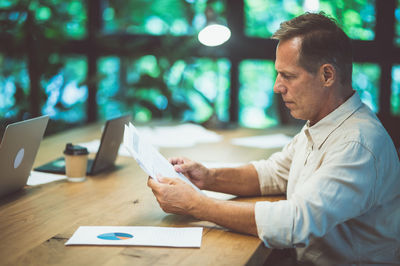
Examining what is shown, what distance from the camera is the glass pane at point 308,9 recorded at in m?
4.01

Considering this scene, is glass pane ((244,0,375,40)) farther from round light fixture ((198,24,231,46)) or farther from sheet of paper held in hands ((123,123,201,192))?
sheet of paper held in hands ((123,123,201,192))

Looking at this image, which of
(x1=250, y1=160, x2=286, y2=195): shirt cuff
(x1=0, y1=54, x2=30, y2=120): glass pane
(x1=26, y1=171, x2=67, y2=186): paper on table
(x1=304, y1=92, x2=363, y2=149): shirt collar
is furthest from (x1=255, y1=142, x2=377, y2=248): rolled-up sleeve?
(x1=0, y1=54, x2=30, y2=120): glass pane

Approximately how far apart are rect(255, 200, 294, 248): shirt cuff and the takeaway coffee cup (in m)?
0.82

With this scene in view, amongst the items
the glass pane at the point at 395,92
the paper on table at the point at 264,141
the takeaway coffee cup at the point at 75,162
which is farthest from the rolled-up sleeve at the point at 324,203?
the glass pane at the point at 395,92

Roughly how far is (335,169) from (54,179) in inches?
44.5

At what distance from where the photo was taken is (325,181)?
1259mm

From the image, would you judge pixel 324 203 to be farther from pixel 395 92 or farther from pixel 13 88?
pixel 13 88

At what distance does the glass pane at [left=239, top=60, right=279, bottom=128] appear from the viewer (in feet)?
13.9

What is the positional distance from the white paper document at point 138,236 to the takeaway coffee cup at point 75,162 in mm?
504

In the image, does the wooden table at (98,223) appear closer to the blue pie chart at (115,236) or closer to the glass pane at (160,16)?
the blue pie chart at (115,236)

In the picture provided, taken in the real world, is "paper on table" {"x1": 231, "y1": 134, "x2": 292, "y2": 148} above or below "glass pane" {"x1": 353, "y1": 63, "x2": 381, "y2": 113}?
below

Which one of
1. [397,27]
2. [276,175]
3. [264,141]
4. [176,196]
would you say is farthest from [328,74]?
[397,27]

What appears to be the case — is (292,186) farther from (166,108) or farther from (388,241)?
(166,108)

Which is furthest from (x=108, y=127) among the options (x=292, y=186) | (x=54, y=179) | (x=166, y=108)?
(x=166, y=108)
